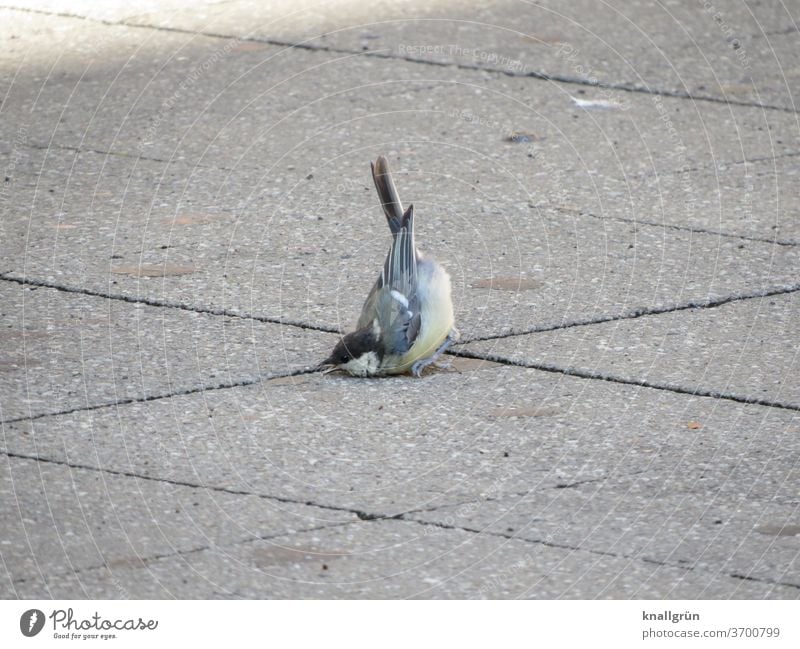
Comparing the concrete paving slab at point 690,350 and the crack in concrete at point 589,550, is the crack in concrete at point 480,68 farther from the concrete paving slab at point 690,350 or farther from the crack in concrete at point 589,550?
the crack in concrete at point 589,550

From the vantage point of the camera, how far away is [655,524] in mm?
3643

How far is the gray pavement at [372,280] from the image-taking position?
353 centimetres

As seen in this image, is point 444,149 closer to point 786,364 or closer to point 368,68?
point 368,68

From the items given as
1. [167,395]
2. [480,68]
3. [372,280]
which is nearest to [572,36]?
[480,68]

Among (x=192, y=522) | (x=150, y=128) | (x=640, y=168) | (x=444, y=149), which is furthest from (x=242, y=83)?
(x=192, y=522)

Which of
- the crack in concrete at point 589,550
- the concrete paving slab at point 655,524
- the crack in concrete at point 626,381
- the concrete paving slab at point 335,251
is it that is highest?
the concrete paving slab at point 335,251

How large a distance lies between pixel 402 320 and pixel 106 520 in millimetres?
1225

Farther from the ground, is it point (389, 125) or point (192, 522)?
point (389, 125)

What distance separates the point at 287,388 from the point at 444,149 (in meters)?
2.37

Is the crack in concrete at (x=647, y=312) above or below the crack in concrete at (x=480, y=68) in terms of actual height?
below

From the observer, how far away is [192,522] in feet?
11.7
